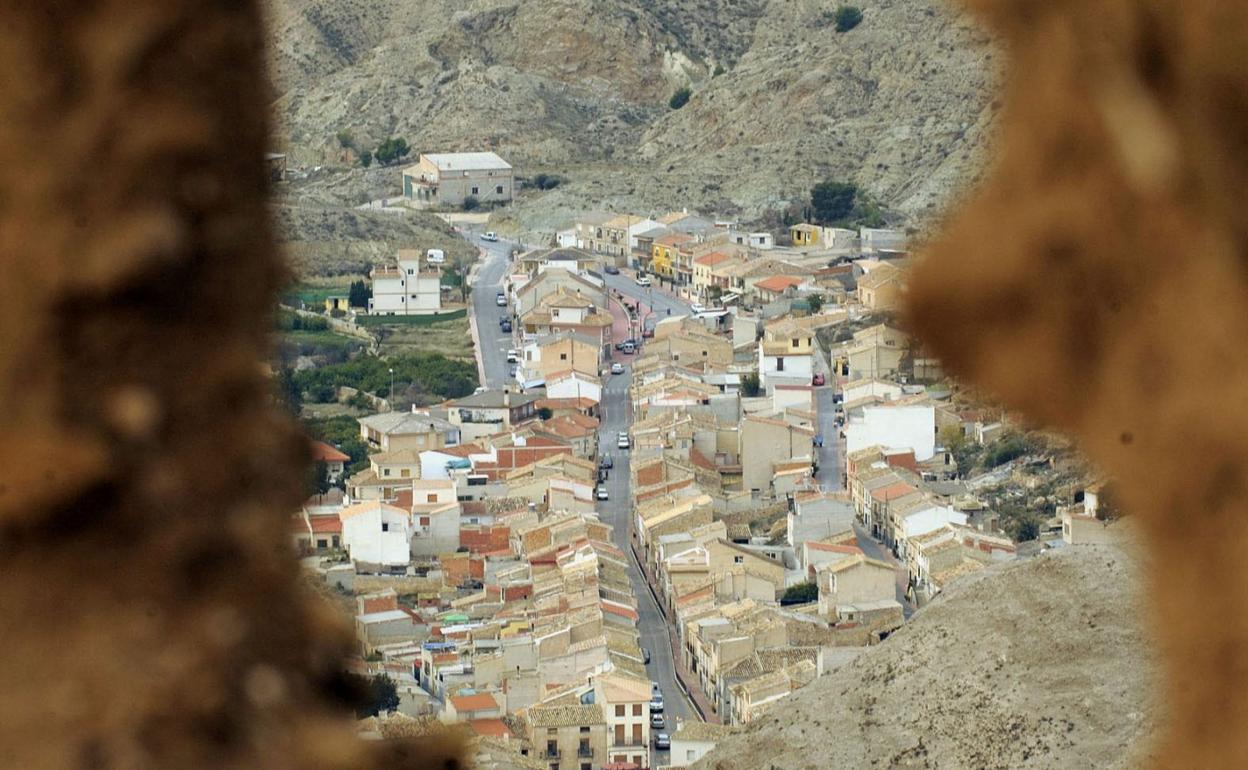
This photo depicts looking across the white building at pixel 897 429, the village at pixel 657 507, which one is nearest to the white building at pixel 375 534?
the village at pixel 657 507

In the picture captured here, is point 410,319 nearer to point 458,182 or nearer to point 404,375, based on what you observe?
point 404,375

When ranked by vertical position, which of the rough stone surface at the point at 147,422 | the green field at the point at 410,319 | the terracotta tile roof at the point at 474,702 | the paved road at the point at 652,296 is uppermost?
the rough stone surface at the point at 147,422

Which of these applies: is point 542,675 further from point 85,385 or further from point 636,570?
point 85,385

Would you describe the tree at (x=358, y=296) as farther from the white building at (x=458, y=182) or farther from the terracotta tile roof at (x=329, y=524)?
the terracotta tile roof at (x=329, y=524)

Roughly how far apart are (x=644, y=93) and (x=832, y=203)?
13685mm

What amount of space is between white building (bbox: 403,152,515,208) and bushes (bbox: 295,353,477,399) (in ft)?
50.5

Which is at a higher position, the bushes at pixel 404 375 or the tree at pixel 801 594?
the bushes at pixel 404 375

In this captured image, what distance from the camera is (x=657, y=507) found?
25500mm

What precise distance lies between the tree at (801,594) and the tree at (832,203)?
77.6ft

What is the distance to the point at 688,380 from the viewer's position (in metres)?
32.1

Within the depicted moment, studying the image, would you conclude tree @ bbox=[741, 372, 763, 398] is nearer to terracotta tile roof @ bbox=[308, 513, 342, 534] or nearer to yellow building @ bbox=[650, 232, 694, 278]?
yellow building @ bbox=[650, 232, 694, 278]

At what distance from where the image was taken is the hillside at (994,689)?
41.5 ft

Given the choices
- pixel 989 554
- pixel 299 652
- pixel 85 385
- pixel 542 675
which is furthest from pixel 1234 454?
pixel 989 554

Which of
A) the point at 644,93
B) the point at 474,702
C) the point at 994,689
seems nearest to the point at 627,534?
the point at 474,702
